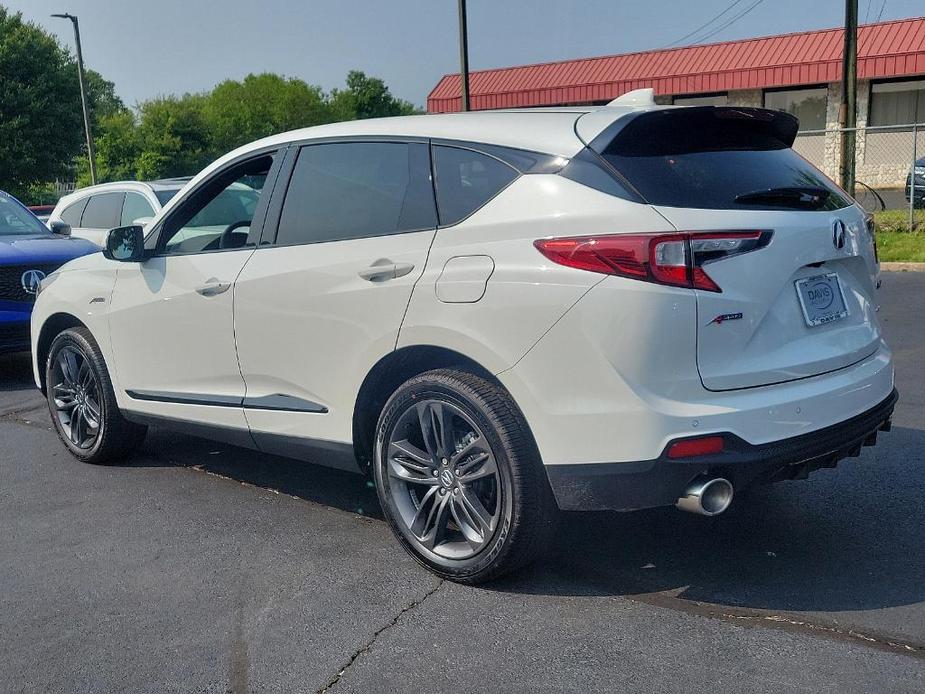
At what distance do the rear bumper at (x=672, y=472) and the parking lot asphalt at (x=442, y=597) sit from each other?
43 cm

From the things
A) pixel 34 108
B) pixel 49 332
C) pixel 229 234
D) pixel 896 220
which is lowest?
pixel 896 220

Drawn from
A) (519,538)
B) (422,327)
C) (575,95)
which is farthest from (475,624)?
(575,95)

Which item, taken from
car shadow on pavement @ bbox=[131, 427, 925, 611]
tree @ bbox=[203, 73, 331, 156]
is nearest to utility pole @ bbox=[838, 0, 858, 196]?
car shadow on pavement @ bbox=[131, 427, 925, 611]

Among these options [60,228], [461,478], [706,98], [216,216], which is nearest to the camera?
[461,478]

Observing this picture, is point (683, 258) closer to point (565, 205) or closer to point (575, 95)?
point (565, 205)

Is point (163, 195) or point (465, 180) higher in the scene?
point (465, 180)

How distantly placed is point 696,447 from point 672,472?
0.36ft

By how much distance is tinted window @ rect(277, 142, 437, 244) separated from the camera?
3.79 metres

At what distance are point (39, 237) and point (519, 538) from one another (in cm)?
693

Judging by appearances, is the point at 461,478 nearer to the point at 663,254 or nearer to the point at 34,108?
the point at 663,254

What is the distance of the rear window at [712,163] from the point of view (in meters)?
3.28

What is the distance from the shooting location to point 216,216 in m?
5.12

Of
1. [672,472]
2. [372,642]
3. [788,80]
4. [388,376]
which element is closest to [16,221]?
[388,376]

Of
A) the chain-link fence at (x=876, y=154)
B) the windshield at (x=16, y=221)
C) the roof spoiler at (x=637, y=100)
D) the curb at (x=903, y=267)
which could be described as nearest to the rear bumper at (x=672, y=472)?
the roof spoiler at (x=637, y=100)
